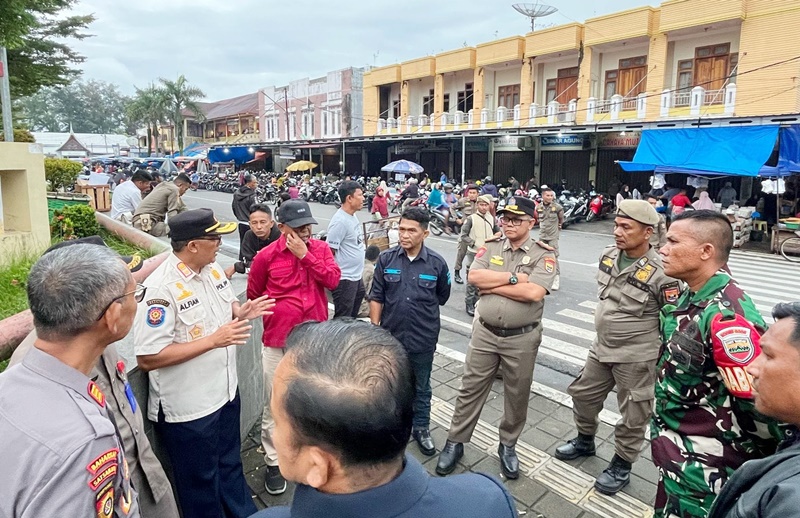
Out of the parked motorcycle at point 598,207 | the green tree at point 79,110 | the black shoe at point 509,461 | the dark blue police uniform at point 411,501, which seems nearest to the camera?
the dark blue police uniform at point 411,501

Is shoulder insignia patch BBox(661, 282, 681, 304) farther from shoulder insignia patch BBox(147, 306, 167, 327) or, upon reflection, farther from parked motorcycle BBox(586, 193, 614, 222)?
parked motorcycle BBox(586, 193, 614, 222)

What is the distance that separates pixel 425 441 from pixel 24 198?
15.9ft

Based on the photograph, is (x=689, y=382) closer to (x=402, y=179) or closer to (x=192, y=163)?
(x=402, y=179)

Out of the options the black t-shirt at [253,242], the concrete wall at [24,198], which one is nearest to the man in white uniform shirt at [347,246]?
the black t-shirt at [253,242]

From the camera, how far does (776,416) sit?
152cm

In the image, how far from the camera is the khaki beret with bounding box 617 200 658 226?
307 cm

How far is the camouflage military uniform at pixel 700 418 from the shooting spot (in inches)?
80.8

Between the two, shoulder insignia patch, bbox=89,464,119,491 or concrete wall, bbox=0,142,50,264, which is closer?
shoulder insignia patch, bbox=89,464,119,491

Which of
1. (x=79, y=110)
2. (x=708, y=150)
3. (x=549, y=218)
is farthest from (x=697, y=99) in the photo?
(x=79, y=110)

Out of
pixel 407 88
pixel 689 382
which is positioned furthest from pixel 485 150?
pixel 689 382

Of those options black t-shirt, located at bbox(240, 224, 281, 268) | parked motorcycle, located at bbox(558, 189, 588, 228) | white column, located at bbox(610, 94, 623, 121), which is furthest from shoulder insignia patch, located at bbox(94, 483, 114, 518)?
white column, located at bbox(610, 94, 623, 121)

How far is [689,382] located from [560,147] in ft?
66.3

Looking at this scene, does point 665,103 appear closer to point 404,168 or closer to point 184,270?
point 404,168

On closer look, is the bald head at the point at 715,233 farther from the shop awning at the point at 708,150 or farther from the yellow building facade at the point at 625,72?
the yellow building facade at the point at 625,72
